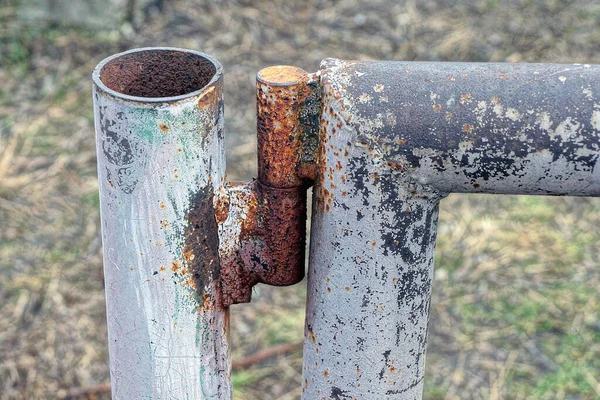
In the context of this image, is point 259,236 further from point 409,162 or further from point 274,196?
point 409,162

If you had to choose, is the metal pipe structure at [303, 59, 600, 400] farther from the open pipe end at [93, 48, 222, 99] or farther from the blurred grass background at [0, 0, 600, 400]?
the blurred grass background at [0, 0, 600, 400]

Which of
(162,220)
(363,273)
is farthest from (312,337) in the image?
(162,220)

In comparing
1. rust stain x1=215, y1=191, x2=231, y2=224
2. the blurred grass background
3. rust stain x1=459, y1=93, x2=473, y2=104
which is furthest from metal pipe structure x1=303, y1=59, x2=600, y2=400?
the blurred grass background

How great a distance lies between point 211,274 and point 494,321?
1872 mm

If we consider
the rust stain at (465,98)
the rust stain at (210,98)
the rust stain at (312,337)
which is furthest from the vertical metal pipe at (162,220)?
the rust stain at (465,98)

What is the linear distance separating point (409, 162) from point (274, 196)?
0.22 meters

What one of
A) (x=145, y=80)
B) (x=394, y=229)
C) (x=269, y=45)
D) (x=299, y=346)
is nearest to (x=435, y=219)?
(x=394, y=229)

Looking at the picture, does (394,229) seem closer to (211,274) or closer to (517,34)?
(211,274)

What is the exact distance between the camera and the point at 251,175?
3443 millimetres

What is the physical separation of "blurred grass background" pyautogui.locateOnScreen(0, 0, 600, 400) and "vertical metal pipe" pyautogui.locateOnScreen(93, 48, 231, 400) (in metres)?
1.43

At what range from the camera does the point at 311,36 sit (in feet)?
14.7

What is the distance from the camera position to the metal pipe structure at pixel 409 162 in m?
0.96

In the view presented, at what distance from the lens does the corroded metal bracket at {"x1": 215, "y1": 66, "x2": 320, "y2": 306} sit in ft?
3.45

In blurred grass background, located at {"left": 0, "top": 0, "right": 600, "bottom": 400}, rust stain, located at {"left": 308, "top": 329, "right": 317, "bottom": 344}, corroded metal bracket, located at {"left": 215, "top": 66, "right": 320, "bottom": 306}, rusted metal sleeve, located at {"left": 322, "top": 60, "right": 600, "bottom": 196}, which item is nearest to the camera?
rusted metal sleeve, located at {"left": 322, "top": 60, "right": 600, "bottom": 196}
